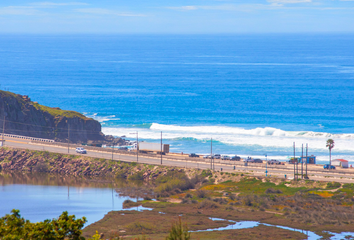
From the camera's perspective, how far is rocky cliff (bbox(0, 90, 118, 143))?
101 m

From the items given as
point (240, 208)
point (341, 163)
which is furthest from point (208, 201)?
point (341, 163)

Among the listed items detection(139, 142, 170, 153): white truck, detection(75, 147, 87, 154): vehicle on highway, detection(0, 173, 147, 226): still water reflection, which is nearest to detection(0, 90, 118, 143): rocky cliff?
detection(75, 147, 87, 154): vehicle on highway

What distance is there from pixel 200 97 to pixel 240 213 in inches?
4624

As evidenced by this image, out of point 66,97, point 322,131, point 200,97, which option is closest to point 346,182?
point 322,131

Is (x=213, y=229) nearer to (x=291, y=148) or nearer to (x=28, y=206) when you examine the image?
(x=28, y=206)

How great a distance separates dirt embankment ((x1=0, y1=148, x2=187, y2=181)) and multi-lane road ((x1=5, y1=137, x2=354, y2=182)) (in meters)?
2.63

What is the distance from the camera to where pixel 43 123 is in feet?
339

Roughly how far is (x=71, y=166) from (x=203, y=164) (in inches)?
895

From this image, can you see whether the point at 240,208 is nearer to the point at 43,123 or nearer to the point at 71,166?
the point at 71,166

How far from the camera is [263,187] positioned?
6462cm

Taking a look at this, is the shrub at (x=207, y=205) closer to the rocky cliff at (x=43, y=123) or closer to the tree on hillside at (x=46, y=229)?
the tree on hillside at (x=46, y=229)

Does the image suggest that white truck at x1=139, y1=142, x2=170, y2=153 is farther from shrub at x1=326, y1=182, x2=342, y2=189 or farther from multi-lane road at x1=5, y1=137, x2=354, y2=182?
shrub at x1=326, y1=182, x2=342, y2=189

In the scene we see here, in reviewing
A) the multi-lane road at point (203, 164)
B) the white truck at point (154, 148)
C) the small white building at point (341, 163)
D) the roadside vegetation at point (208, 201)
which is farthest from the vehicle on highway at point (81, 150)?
the small white building at point (341, 163)

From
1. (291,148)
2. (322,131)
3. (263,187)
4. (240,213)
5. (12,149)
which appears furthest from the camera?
(322,131)
